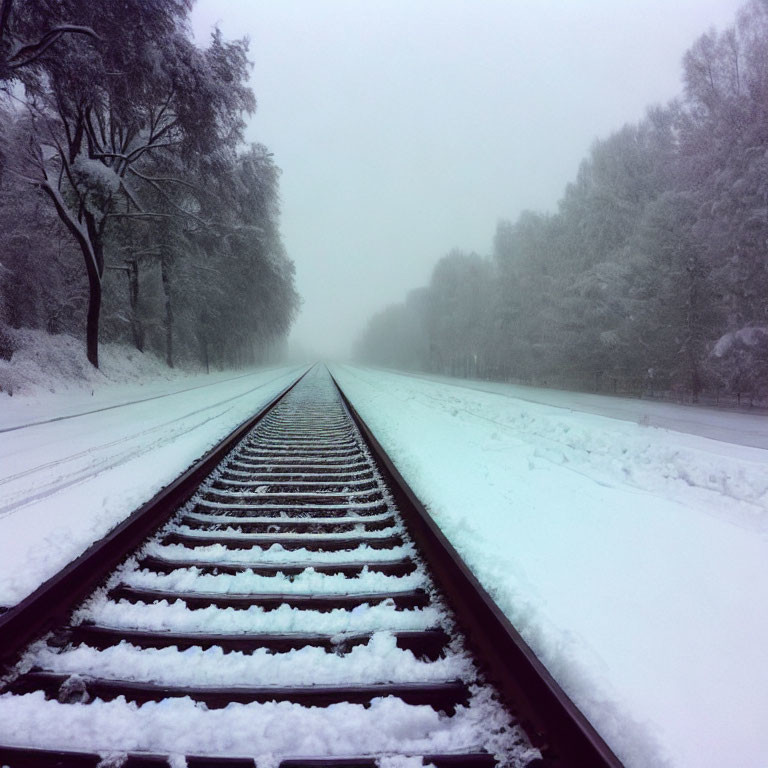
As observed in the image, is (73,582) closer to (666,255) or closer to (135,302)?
(666,255)

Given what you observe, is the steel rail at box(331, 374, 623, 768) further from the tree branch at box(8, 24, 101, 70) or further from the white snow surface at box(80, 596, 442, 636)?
the tree branch at box(8, 24, 101, 70)

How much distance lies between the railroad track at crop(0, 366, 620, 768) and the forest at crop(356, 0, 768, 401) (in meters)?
16.9

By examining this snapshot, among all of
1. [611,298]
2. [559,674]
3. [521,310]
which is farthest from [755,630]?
[521,310]

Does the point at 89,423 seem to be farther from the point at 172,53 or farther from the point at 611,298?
the point at 611,298

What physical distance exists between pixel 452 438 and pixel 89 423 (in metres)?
7.56

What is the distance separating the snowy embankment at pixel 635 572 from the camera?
182 centimetres

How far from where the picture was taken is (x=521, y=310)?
34250 mm

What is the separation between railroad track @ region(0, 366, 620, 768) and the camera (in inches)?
63.1

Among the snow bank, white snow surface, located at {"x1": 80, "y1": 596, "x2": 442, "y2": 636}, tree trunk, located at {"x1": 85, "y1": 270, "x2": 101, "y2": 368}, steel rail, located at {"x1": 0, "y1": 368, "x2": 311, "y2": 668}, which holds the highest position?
tree trunk, located at {"x1": 85, "y1": 270, "x2": 101, "y2": 368}

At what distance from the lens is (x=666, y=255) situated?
63.7ft

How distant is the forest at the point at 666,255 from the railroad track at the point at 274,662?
55.5 feet

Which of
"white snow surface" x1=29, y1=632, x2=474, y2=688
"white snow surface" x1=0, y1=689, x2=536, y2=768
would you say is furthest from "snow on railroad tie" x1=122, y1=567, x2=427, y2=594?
"white snow surface" x1=0, y1=689, x2=536, y2=768

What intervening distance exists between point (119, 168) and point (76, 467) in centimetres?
1620

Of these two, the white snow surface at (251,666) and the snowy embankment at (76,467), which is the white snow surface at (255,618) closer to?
the white snow surface at (251,666)
